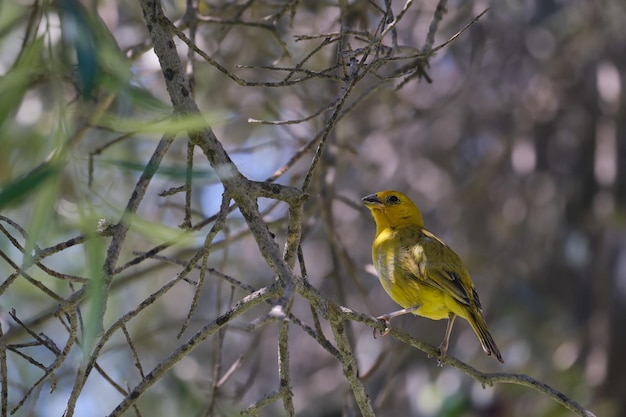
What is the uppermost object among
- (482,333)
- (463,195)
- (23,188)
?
(463,195)

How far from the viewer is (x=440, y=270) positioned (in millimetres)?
4219

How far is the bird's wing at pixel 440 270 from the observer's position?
409 cm

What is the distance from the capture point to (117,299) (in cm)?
610

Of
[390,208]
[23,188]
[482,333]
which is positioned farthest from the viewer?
[390,208]

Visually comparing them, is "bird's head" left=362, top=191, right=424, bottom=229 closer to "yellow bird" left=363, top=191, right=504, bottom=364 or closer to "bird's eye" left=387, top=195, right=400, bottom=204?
"bird's eye" left=387, top=195, right=400, bottom=204

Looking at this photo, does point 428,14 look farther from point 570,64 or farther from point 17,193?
point 17,193

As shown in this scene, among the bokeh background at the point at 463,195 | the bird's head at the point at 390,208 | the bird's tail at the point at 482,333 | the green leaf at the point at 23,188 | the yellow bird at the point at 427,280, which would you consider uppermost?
the bokeh background at the point at 463,195

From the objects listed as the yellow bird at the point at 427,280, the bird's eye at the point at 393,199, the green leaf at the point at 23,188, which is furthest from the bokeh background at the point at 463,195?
the green leaf at the point at 23,188

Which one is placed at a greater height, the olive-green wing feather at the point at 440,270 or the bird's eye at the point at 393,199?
the bird's eye at the point at 393,199

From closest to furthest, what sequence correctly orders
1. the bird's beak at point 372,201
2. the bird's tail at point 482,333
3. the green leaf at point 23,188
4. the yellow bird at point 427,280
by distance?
the green leaf at point 23,188
the bird's tail at point 482,333
the yellow bird at point 427,280
the bird's beak at point 372,201

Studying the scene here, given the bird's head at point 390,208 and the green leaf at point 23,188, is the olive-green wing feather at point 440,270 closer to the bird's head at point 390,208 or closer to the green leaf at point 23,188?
the bird's head at point 390,208

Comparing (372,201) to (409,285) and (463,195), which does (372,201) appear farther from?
(463,195)

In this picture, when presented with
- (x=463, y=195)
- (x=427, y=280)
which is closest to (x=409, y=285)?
(x=427, y=280)

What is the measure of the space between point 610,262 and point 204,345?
378 cm
